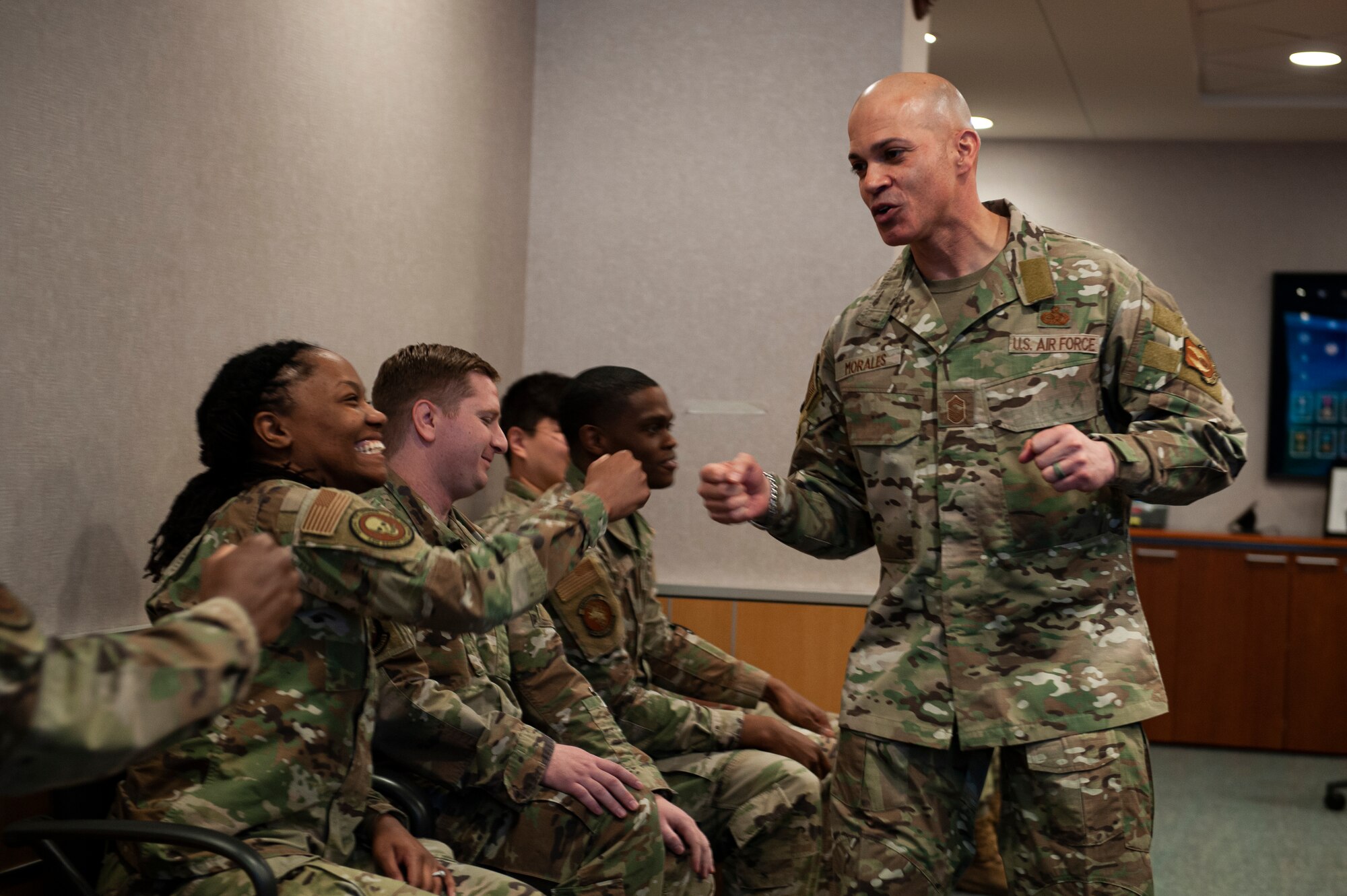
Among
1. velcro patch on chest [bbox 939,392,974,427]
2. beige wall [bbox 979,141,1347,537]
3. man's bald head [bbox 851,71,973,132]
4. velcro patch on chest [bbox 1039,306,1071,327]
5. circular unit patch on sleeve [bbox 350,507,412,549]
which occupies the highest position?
beige wall [bbox 979,141,1347,537]

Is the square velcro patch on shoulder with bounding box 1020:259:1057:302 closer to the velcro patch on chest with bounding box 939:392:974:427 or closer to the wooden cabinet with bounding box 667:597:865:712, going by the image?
the velcro patch on chest with bounding box 939:392:974:427

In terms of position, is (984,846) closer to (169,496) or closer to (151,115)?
(169,496)

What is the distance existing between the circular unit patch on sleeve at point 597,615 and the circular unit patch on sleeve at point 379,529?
991mm

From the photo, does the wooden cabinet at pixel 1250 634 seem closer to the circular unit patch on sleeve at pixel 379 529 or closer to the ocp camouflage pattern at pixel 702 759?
the ocp camouflage pattern at pixel 702 759

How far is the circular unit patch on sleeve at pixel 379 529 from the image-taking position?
1493 mm

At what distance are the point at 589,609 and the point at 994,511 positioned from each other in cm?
101

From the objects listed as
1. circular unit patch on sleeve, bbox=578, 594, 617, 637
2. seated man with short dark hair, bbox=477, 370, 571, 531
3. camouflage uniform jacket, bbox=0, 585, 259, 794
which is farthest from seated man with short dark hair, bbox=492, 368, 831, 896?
camouflage uniform jacket, bbox=0, 585, 259, 794

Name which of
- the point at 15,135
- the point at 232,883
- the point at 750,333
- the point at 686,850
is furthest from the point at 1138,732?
the point at 750,333

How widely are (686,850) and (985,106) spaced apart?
4531 millimetres

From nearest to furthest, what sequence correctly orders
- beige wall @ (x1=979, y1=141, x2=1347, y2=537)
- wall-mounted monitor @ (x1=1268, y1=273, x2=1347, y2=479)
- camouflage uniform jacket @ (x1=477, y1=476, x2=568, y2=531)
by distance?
camouflage uniform jacket @ (x1=477, y1=476, x2=568, y2=531) → wall-mounted monitor @ (x1=1268, y1=273, x2=1347, y2=479) → beige wall @ (x1=979, y1=141, x2=1347, y2=537)

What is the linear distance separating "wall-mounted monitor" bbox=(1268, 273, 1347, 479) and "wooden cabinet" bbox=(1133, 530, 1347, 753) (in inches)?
24.5

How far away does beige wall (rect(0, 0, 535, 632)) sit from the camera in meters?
1.79

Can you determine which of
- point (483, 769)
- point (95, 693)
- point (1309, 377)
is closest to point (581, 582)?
point (483, 769)

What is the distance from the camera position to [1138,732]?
5.58 ft
